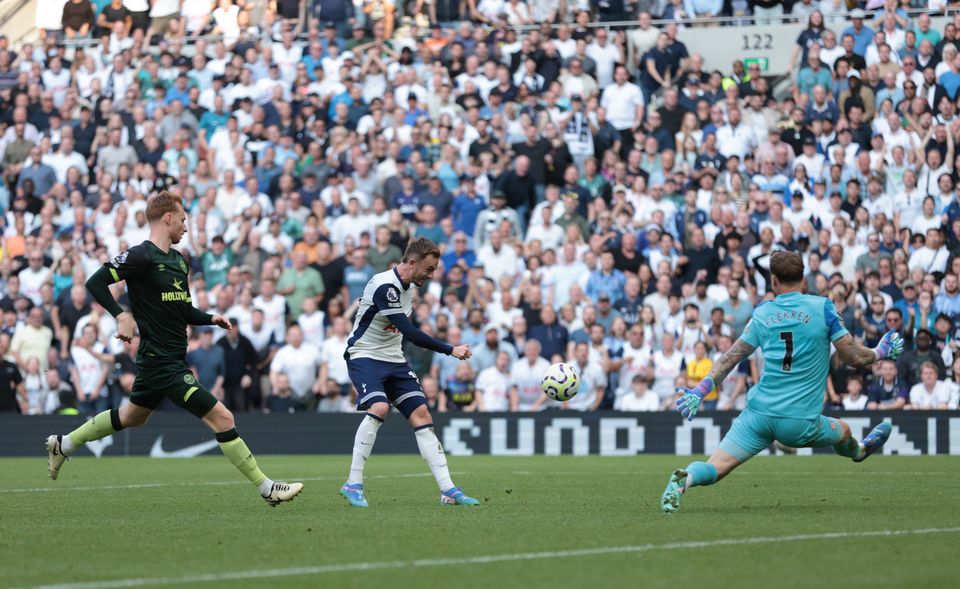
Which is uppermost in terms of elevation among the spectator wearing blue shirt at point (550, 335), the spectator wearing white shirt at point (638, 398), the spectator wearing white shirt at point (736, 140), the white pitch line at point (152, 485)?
the spectator wearing white shirt at point (736, 140)

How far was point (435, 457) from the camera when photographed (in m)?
12.5

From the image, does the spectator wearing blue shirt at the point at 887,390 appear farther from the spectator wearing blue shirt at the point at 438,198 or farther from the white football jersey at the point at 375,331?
the white football jersey at the point at 375,331

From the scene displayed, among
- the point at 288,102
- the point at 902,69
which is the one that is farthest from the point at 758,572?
the point at 288,102

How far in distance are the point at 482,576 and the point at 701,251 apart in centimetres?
1647

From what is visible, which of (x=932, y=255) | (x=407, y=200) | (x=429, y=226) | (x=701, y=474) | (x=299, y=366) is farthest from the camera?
(x=407, y=200)

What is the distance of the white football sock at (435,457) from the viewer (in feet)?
41.2

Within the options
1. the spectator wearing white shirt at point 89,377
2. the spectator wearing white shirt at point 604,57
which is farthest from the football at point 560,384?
the spectator wearing white shirt at point 604,57

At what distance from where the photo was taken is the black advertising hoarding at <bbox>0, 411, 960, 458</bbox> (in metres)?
21.3

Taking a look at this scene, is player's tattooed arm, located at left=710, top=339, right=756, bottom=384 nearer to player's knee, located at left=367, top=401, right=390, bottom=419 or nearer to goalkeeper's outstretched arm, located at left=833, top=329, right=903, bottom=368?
goalkeeper's outstretched arm, located at left=833, top=329, right=903, bottom=368

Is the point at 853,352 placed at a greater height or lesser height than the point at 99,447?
greater

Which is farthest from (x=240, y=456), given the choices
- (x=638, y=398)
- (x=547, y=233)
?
(x=547, y=233)

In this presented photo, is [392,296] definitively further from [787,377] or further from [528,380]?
[528,380]

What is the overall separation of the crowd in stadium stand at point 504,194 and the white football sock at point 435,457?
10370mm

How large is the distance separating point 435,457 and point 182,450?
474 inches
